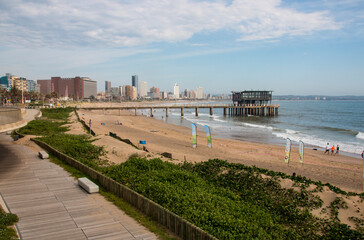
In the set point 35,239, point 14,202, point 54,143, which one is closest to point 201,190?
point 35,239

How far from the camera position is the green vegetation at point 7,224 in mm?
9100

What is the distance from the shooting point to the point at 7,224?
10.2 m

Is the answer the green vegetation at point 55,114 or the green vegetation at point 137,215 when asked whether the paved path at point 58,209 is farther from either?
the green vegetation at point 55,114

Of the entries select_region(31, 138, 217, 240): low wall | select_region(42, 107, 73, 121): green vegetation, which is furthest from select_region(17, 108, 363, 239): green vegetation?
select_region(42, 107, 73, 121): green vegetation

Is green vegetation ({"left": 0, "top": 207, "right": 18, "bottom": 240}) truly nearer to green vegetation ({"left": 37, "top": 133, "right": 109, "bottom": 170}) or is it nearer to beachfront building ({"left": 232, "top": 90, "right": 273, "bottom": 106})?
green vegetation ({"left": 37, "top": 133, "right": 109, "bottom": 170})

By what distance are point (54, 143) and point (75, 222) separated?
1899 centimetres

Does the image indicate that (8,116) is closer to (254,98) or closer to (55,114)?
(55,114)

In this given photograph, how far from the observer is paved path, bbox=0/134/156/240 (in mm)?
9982

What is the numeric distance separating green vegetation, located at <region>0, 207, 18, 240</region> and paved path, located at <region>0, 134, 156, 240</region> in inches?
9.7

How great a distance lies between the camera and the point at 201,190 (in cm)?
1386

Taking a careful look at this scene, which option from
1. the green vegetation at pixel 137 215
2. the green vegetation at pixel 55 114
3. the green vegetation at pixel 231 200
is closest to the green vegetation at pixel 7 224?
the green vegetation at pixel 137 215

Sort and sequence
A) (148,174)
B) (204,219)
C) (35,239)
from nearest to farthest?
(35,239) → (204,219) → (148,174)

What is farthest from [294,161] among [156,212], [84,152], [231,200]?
[156,212]

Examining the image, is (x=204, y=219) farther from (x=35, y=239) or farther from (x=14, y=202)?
(x=14, y=202)
